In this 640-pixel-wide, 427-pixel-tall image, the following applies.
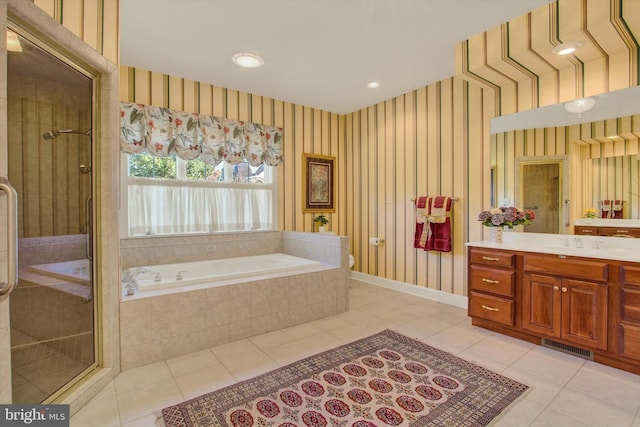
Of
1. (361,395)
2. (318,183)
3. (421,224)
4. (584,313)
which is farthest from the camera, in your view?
(318,183)

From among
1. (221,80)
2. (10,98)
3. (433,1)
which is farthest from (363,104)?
(10,98)

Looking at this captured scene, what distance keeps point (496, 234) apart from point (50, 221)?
3.59 m

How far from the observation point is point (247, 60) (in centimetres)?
303

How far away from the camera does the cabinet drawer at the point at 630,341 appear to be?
205 cm

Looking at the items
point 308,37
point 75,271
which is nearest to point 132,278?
point 75,271

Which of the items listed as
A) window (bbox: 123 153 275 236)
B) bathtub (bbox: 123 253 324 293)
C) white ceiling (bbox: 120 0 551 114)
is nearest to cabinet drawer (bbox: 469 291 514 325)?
bathtub (bbox: 123 253 324 293)

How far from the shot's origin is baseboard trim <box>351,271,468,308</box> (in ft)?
11.7

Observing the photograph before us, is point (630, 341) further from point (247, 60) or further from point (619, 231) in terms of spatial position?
point (247, 60)

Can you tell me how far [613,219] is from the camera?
2.58 meters

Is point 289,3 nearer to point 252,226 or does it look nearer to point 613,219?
point 252,226

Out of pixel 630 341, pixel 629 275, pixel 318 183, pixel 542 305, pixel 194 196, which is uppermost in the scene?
pixel 318 183

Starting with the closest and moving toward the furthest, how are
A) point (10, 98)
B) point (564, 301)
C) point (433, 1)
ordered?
point (10, 98) < point (433, 1) < point (564, 301)

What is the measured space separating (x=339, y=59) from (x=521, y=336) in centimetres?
306

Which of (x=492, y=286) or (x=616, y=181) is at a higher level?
(x=616, y=181)
